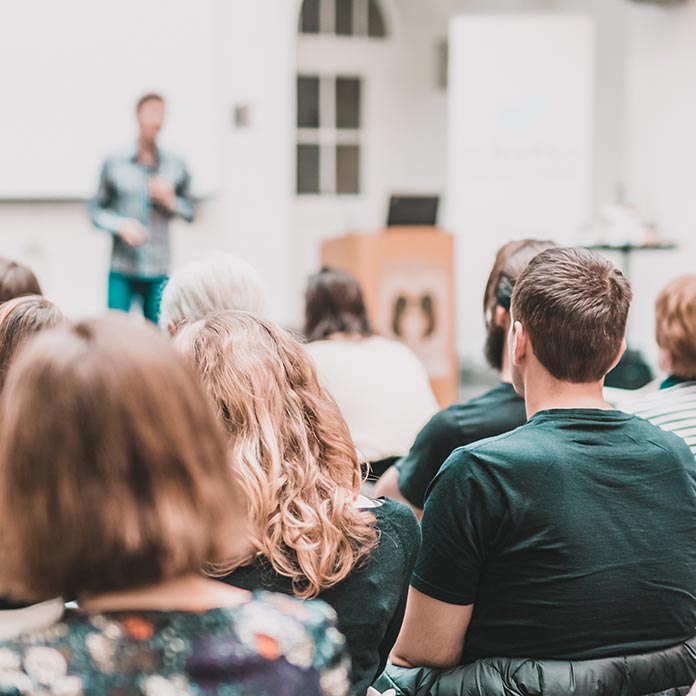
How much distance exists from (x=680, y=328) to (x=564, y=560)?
1.04m

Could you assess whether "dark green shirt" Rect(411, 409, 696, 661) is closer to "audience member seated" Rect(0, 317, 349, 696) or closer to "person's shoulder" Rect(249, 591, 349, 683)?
"person's shoulder" Rect(249, 591, 349, 683)

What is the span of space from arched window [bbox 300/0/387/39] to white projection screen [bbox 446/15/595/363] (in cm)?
148

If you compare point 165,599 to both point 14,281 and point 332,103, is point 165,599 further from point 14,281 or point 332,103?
point 332,103

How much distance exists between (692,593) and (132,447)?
103 centimetres

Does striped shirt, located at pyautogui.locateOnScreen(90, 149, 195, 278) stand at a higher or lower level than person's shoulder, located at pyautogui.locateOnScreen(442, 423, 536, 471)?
higher

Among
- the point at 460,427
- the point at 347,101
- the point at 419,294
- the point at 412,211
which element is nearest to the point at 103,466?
the point at 460,427

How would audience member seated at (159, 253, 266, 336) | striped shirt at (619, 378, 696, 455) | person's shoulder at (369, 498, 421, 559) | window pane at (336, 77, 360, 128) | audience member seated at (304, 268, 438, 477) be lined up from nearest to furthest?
person's shoulder at (369, 498, 421, 559), striped shirt at (619, 378, 696, 455), audience member seated at (159, 253, 266, 336), audience member seated at (304, 268, 438, 477), window pane at (336, 77, 360, 128)

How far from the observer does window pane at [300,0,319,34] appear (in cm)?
772

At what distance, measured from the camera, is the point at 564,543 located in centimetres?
150

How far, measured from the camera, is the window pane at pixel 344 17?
7805 mm

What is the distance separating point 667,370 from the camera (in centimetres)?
243

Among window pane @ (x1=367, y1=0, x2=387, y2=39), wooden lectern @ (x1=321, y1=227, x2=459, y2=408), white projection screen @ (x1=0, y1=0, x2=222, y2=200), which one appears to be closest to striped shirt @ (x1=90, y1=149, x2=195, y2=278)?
wooden lectern @ (x1=321, y1=227, x2=459, y2=408)

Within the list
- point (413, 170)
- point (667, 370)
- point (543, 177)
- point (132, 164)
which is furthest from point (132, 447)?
point (413, 170)

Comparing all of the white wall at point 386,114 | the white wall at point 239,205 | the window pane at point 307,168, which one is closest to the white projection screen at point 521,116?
the white wall at point 239,205
